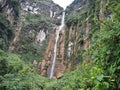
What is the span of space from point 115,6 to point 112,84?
1.47 meters

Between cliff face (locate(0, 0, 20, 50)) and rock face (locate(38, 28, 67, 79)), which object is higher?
cliff face (locate(0, 0, 20, 50))

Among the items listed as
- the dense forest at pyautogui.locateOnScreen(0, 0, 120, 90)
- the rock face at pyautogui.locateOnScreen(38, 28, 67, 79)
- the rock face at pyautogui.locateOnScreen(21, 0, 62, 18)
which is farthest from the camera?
the rock face at pyautogui.locateOnScreen(21, 0, 62, 18)

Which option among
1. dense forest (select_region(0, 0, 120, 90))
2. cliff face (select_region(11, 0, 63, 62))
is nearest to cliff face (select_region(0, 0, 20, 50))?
dense forest (select_region(0, 0, 120, 90))

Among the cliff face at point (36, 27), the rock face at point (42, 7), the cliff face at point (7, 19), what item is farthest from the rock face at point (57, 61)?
the rock face at point (42, 7)

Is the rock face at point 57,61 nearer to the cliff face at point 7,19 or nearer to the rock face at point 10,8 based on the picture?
the cliff face at point 7,19

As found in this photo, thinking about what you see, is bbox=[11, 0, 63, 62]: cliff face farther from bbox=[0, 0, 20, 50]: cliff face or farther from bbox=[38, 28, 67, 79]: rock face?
bbox=[0, 0, 20, 50]: cliff face

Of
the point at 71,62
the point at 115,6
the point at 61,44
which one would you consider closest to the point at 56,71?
the point at 71,62

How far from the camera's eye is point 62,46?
39469 mm

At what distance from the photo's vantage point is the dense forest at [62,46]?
11.4ft

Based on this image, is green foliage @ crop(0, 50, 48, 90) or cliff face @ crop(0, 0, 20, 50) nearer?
green foliage @ crop(0, 50, 48, 90)

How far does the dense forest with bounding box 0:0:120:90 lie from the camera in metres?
3.46

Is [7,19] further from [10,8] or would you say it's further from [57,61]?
[57,61]

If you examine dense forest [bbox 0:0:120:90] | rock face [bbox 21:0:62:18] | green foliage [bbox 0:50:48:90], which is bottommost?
green foliage [bbox 0:50:48:90]

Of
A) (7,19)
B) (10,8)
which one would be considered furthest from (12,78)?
(10,8)
